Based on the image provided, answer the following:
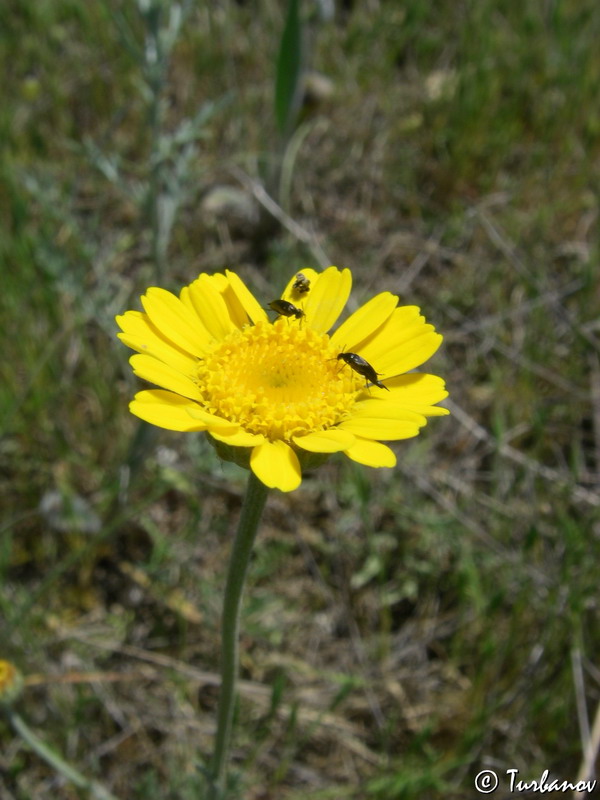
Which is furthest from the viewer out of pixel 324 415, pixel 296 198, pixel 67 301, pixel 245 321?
pixel 296 198

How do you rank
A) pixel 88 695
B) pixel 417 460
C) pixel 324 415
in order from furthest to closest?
pixel 417 460
pixel 88 695
pixel 324 415

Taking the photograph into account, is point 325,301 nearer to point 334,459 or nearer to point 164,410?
point 164,410

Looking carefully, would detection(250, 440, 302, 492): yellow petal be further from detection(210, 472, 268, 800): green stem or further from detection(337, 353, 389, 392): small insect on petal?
detection(337, 353, 389, 392): small insect on petal

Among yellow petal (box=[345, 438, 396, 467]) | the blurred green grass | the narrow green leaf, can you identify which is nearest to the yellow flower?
yellow petal (box=[345, 438, 396, 467])

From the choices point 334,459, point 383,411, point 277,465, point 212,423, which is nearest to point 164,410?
point 212,423

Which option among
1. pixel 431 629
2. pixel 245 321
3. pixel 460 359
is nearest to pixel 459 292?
pixel 460 359

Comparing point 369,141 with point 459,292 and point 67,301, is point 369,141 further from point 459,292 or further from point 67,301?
point 67,301

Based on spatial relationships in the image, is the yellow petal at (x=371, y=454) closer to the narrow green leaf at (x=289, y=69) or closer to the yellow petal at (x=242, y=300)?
the yellow petal at (x=242, y=300)
